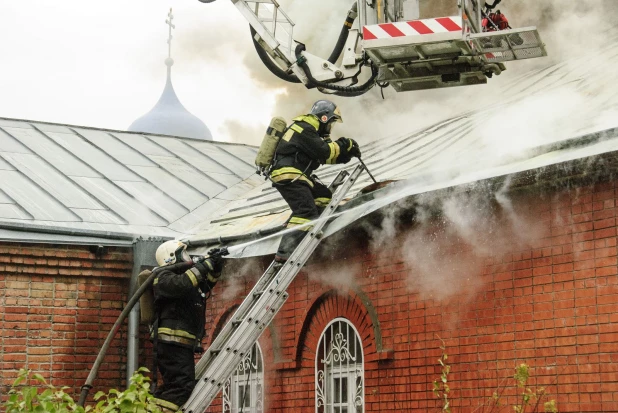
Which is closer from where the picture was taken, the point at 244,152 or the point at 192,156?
the point at 192,156

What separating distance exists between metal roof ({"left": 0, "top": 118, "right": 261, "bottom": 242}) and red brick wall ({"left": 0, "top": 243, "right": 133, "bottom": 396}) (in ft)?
1.05

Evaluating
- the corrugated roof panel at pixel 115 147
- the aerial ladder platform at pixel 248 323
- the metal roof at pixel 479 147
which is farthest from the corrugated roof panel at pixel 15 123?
the aerial ladder platform at pixel 248 323

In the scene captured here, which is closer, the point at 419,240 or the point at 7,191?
the point at 419,240

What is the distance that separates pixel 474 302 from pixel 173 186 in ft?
21.3

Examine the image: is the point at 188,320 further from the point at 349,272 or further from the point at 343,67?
the point at 343,67

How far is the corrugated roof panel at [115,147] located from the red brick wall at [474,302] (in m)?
4.58

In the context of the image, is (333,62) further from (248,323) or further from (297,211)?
(248,323)

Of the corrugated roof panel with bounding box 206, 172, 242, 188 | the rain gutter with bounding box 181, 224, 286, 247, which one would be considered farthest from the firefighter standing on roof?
the corrugated roof panel with bounding box 206, 172, 242, 188

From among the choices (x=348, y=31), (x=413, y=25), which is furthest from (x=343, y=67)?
(x=413, y=25)

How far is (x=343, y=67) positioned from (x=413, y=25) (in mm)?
1479

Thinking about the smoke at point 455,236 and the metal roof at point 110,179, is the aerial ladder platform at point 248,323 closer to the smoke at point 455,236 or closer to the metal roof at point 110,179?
the smoke at point 455,236

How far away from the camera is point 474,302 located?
8977mm

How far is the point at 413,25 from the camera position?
371 inches

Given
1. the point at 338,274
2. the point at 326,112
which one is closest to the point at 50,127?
the point at 338,274
